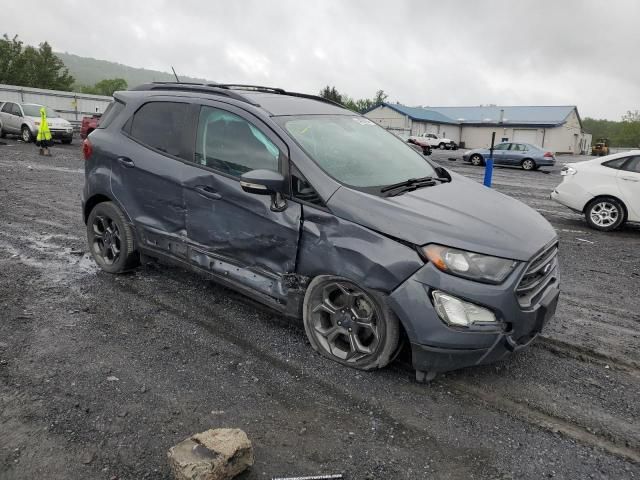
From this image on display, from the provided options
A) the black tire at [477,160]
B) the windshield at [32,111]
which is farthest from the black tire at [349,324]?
the black tire at [477,160]

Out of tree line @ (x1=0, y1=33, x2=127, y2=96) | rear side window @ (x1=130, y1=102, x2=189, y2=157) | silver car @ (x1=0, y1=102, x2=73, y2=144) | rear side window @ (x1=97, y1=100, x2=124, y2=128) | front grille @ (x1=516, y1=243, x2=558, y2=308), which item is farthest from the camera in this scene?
tree line @ (x1=0, y1=33, x2=127, y2=96)

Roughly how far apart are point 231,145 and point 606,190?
753 centimetres

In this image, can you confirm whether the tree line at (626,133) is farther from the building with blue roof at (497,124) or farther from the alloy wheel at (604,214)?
the alloy wheel at (604,214)

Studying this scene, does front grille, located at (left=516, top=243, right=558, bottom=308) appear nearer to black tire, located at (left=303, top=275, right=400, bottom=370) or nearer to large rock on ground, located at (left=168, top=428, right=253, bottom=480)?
black tire, located at (left=303, top=275, right=400, bottom=370)

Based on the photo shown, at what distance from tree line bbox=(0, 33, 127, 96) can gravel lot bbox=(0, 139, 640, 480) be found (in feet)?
236

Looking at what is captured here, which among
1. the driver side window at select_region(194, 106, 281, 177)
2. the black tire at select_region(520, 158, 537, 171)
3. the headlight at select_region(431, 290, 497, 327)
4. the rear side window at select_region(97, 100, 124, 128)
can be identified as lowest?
the headlight at select_region(431, 290, 497, 327)

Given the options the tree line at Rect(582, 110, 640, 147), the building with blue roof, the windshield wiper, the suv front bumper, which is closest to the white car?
the windshield wiper

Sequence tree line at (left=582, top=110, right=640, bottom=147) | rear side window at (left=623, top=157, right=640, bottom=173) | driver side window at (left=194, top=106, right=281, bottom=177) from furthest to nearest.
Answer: tree line at (left=582, top=110, right=640, bottom=147) < rear side window at (left=623, top=157, right=640, bottom=173) < driver side window at (left=194, top=106, right=281, bottom=177)

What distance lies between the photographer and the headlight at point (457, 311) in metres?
2.93

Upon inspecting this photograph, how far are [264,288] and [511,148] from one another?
2476cm

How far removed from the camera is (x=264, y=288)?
3.69 metres

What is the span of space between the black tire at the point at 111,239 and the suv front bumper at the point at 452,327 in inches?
113

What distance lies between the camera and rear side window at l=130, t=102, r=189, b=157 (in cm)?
421

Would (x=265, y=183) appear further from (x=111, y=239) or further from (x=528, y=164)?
(x=528, y=164)
